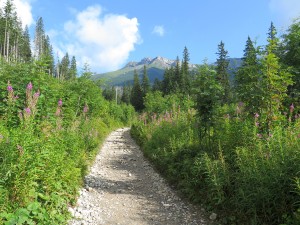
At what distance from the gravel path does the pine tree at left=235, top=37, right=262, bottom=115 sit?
126 inches

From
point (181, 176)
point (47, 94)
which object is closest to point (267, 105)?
point (181, 176)

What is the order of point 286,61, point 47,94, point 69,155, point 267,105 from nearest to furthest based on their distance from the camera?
point 267,105
point 69,155
point 47,94
point 286,61

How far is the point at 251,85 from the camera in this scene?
275 inches

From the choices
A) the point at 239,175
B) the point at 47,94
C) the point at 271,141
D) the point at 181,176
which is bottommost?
the point at 181,176

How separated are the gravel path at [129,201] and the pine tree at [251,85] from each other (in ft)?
10.5

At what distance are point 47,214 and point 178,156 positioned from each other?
5.00m

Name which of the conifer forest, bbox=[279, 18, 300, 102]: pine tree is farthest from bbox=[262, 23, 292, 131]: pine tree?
bbox=[279, 18, 300, 102]: pine tree

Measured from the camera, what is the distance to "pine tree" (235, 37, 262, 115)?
6.91 metres

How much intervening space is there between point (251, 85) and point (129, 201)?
455 cm

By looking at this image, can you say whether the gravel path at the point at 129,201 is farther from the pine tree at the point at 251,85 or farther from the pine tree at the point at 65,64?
the pine tree at the point at 65,64

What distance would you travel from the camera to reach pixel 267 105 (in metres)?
6.77

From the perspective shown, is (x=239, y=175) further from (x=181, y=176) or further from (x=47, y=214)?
(x=47, y=214)

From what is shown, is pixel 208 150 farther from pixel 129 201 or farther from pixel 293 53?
pixel 293 53

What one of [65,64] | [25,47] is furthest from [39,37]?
[65,64]
